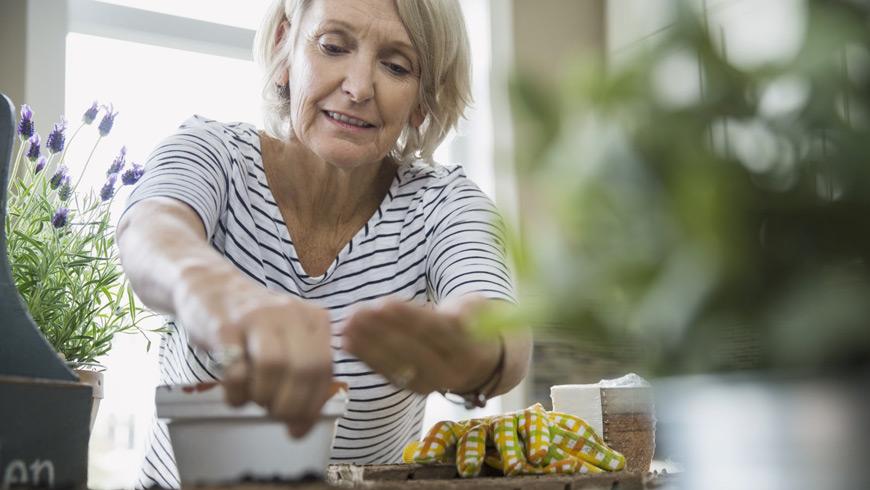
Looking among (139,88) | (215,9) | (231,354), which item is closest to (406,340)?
(231,354)

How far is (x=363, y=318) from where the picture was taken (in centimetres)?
52

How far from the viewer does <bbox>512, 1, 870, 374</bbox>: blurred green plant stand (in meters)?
0.28

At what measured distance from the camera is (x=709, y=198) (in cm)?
27

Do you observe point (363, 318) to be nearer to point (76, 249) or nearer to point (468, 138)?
Result: point (76, 249)

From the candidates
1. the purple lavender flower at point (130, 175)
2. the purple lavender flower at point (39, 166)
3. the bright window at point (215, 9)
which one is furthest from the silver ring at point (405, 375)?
the bright window at point (215, 9)

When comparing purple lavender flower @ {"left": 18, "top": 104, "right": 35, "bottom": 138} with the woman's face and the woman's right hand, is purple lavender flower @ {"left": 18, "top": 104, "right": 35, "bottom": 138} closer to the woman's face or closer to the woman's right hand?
the woman's face

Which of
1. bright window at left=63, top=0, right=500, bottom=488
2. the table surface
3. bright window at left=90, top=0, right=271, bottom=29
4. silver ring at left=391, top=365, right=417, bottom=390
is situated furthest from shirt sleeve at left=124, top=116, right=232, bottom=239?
bright window at left=90, top=0, right=271, bottom=29

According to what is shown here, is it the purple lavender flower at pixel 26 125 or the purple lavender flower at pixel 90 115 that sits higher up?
the purple lavender flower at pixel 90 115

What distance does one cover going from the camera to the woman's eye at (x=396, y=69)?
126cm

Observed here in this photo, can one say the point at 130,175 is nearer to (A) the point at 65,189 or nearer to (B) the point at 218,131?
(A) the point at 65,189

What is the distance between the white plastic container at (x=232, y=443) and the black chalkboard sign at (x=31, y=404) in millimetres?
80

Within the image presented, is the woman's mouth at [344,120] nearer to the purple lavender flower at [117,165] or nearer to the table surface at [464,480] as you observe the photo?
the purple lavender flower at [117,165]

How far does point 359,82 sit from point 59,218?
54 centimetres

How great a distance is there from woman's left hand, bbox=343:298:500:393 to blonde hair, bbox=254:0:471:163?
2.53 feet
